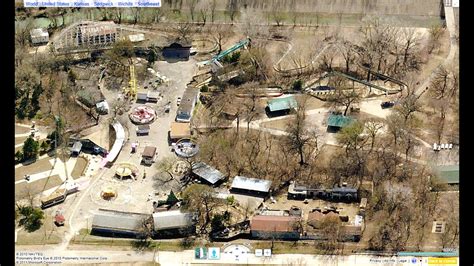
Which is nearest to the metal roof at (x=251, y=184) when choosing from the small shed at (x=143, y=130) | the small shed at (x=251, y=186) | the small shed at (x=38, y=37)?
the small shed at (x=251, y=186)

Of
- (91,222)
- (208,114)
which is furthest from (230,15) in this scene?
(91,222)

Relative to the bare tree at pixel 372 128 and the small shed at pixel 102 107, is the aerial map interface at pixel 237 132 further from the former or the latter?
the bare tree at pixel 372 128

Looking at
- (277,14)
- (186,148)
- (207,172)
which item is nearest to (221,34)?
(277,14)

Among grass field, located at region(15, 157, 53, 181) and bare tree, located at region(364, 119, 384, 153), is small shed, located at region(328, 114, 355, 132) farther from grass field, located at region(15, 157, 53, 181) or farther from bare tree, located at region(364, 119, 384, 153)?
grass field, located at region(15, 157, 53, 181)

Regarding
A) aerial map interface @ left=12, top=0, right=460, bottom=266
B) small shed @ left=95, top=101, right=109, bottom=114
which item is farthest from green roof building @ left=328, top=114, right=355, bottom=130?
small shed @ left=95, top=101, right=109, bottom=114

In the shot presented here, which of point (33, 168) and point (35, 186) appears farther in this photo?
point (33, 168)

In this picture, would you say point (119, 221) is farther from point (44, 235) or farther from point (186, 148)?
point (186, 148)
